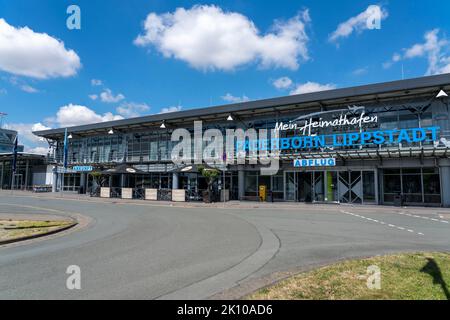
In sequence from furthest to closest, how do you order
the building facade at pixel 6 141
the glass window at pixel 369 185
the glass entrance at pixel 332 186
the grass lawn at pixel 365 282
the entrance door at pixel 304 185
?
1. the building facade at pixel 6 141
2. the entrance door at pixel 304 185
3. the glass entrance at pixel 332 186
4. the glass window at pixel 369 185
5. the grass lawn at pixel 365 282

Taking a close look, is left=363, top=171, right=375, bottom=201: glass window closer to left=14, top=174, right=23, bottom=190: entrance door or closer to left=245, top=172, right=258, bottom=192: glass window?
left=245, top=172, right=258, bottom=192: glass window

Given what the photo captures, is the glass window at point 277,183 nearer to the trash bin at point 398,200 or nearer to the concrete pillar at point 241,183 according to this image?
the concrete pillar at point 241,183

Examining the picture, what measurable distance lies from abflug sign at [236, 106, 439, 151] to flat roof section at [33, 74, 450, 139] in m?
1.41

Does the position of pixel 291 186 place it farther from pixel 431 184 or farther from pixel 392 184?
pixel 431 184

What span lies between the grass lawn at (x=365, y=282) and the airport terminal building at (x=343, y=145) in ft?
56.5

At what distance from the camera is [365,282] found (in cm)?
527

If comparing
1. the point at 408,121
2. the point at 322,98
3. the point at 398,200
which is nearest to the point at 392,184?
the point at 398,200

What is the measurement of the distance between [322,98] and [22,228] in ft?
75.3

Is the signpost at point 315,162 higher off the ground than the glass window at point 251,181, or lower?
higher

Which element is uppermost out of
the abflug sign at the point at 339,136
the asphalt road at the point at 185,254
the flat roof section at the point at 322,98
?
the flat roof section at the point at 322,98

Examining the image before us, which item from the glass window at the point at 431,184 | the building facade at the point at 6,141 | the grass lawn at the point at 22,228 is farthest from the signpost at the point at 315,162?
the building facade at the point at 6,141

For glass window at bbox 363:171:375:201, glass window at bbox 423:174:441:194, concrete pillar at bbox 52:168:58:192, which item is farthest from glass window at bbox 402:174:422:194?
concrete pillar at bbox 52:168:58:192

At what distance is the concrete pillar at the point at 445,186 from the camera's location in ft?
69.0
